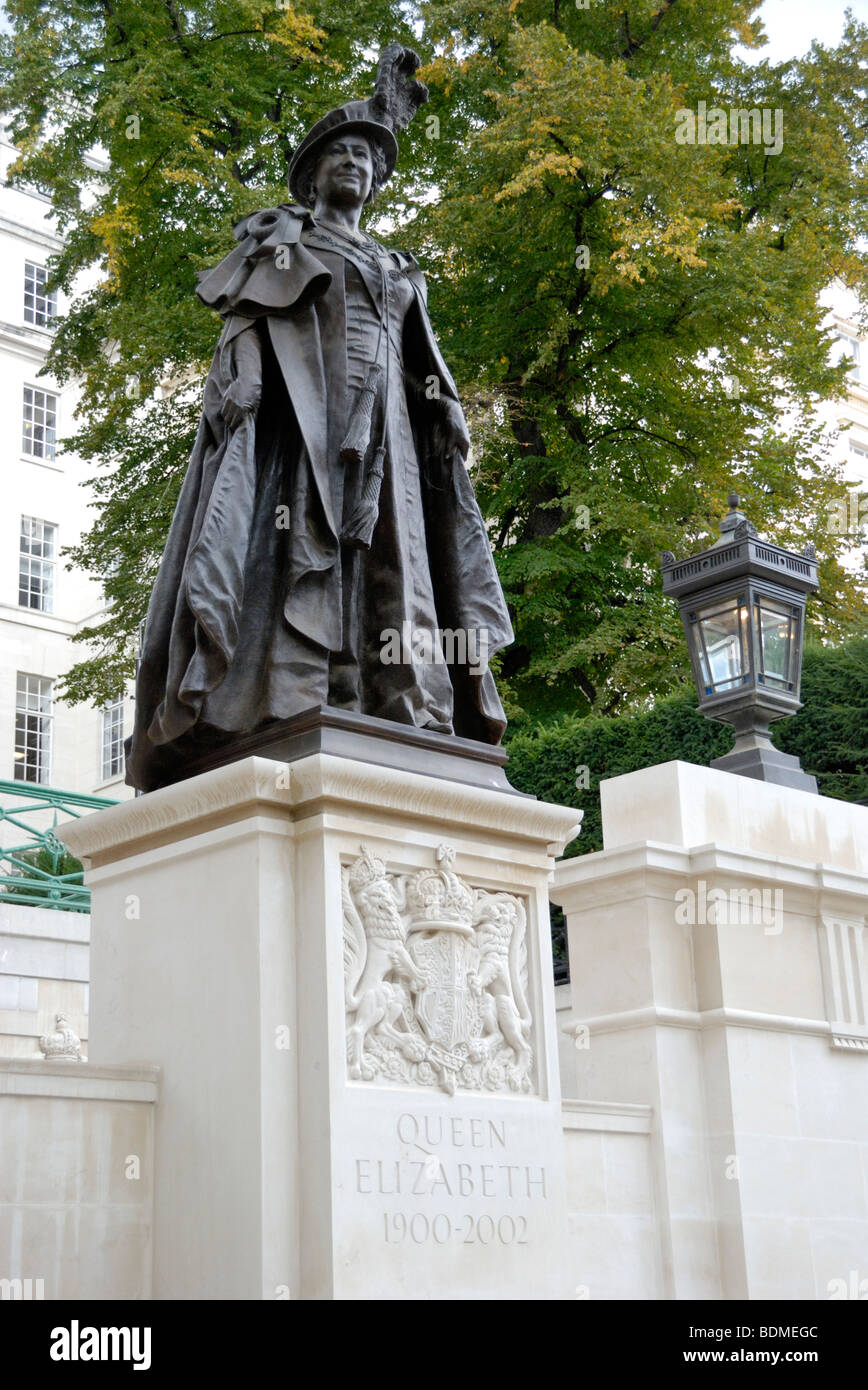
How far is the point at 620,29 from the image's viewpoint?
2289 cm

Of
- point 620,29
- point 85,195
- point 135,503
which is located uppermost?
point 85,195

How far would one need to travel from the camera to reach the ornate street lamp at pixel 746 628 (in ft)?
31.3

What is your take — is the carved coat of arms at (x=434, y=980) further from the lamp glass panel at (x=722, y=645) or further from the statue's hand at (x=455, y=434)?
the lamp glass panel at (x=722, y=645)

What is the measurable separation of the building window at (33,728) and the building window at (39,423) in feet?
18.5

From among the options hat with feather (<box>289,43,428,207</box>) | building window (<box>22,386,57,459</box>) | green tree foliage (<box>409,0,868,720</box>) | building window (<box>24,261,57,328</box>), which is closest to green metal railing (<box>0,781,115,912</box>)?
green tree foliage (<box>409,0,868,720</box>)

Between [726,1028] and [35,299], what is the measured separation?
3843 cm

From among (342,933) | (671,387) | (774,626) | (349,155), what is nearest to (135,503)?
(671,387)

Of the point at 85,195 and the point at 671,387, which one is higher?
the point at 85,195

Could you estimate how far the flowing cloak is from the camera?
542 centimetres

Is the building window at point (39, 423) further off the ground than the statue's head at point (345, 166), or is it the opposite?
the building window at point (39, 423)

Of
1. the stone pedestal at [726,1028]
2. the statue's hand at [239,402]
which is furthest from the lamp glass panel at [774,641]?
the statue's hand at [239,402]
